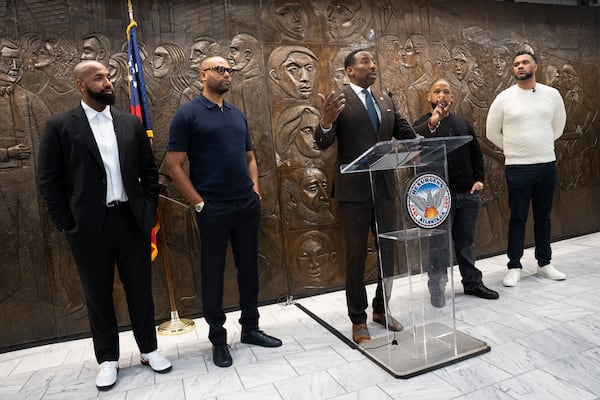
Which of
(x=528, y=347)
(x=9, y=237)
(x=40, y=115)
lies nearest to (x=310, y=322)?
(x=528, y=347)

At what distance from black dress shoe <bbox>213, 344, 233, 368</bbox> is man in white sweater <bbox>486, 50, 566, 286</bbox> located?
2410 mm

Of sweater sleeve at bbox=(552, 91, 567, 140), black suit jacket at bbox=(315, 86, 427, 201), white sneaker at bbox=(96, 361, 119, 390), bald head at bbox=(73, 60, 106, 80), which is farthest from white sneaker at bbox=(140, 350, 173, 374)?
sweater sleeve at bbox=(552, 91, 567, 140)

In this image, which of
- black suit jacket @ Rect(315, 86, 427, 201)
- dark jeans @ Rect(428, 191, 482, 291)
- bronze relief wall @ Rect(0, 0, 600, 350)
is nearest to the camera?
→ black suit jacket @ Rect(315, 86, 427, 201)

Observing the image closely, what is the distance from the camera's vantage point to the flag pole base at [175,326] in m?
3.05

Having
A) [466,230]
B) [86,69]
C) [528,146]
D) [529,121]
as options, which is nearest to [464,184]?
[466,230]

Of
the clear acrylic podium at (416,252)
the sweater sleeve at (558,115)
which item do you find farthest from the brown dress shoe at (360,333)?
the sweater sleeve at (558,115)

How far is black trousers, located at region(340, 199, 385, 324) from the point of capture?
2.54 metres

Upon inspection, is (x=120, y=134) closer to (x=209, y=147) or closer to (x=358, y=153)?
(x=209, y=147)

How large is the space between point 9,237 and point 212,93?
1.88m

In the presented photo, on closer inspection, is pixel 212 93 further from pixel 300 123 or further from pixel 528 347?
pixel 528 347

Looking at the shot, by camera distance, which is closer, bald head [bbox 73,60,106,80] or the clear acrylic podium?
the clear acrylic podium

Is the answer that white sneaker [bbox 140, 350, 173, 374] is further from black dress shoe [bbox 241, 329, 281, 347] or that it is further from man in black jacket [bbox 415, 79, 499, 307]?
man in black jacket [bbox 415, 79, 499, 307]

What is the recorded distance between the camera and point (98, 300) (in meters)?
2.32

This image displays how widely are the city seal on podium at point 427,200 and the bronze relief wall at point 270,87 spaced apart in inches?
53.9
